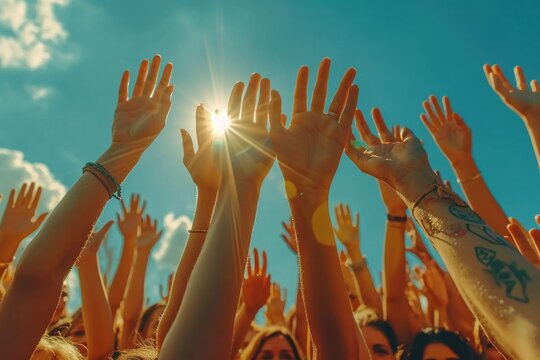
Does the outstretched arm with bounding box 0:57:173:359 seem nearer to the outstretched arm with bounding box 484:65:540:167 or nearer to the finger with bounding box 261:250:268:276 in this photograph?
the finger with bounding box 261:250:268:276

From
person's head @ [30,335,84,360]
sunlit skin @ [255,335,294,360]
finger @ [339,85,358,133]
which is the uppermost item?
finger @ [339,85,358,133]

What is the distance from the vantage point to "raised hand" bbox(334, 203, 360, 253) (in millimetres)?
6522

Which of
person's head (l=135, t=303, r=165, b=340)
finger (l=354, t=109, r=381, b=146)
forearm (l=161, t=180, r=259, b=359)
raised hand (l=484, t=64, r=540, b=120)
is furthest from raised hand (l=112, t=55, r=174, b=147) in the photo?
person's head (l=135, t=303, r=165, b=340)

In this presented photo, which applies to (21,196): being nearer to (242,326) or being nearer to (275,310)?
(242,326)

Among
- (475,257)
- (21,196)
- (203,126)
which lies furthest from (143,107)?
(21,196)

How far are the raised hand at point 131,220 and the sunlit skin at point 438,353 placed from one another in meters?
4.36

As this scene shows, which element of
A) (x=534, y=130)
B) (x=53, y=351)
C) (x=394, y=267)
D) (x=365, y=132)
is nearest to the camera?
(x=365, y=132)

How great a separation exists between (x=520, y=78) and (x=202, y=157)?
3309 millimetres

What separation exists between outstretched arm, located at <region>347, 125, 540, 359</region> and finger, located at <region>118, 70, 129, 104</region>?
1.78 meters

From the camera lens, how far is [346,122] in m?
2.11

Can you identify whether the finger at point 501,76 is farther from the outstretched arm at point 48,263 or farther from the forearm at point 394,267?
the outstretched arm at point 48,263

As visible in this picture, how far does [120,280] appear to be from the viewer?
231 inches

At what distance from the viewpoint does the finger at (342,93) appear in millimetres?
2160

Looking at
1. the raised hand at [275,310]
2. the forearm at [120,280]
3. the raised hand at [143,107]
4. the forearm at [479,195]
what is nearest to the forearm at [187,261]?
the raised hand at [143,107]
